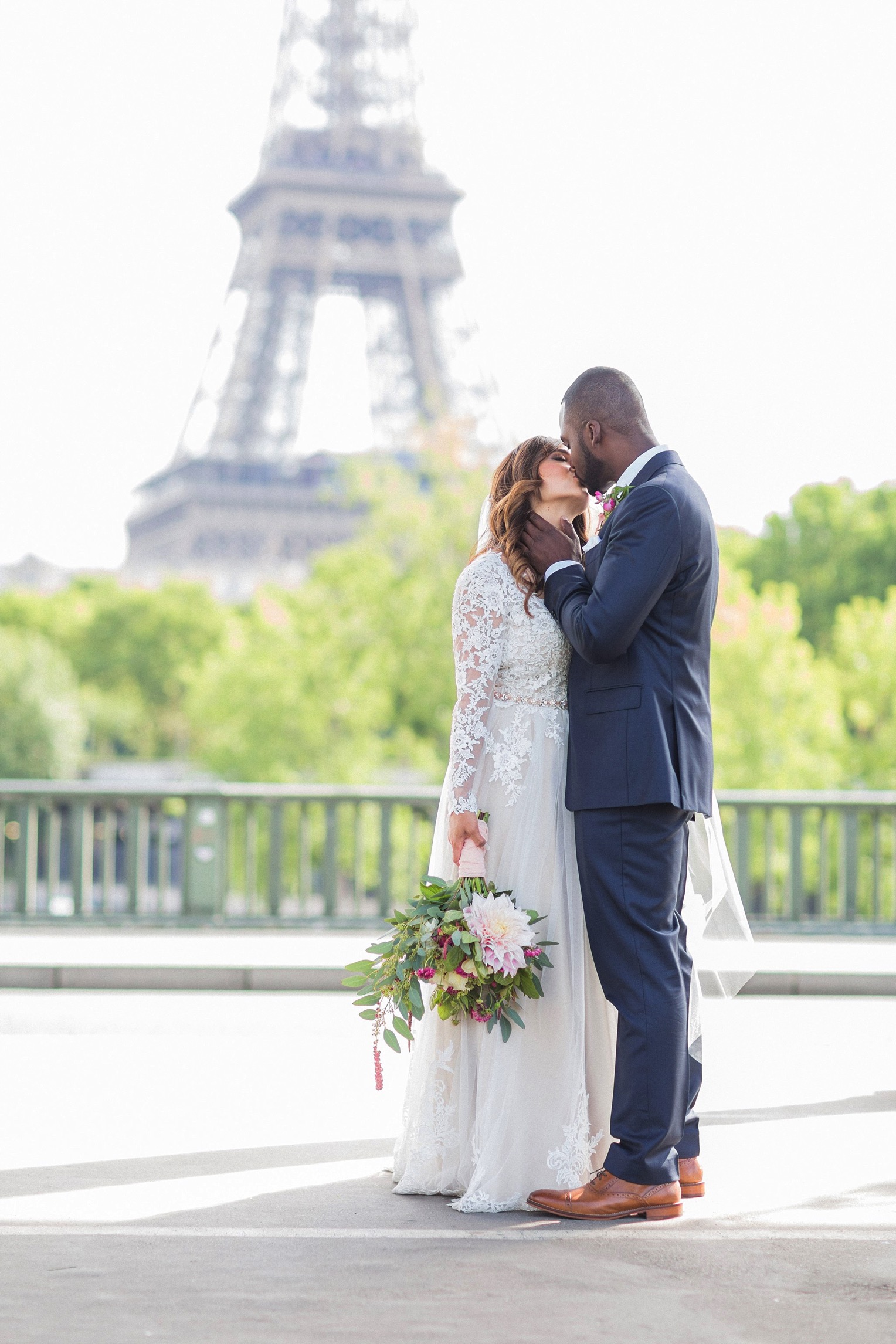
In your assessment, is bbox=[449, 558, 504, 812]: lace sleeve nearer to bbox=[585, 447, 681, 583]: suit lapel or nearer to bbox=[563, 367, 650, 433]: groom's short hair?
bbox=[585, 447, 681, 583]: suit lapel

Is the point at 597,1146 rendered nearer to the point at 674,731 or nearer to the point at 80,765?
the point at 674,731

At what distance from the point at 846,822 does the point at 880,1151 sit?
6.43m

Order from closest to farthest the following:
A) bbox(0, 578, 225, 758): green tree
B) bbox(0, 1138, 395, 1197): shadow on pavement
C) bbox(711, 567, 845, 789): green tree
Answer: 1. bbox(0, 1138, 395, 1197): shadow on pavement
2. bbox(711, 567, 845, 789): green tree
3. bbox(0, 578, 225, 758): green tree

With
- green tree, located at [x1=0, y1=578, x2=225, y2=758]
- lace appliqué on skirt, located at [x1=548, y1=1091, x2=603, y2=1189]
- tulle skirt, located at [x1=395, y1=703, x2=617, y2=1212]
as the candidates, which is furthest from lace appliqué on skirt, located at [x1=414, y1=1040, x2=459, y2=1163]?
green tree, located at [x1=0, y1=578, x2=225, y2=758]

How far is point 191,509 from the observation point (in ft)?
209

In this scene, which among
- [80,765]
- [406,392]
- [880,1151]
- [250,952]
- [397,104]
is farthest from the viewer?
[397,104]

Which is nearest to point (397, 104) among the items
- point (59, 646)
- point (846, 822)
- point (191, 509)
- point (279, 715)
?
point (191, 509)

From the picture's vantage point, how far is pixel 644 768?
4.17 metres

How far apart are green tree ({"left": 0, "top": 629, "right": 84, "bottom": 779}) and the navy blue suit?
4675 cm

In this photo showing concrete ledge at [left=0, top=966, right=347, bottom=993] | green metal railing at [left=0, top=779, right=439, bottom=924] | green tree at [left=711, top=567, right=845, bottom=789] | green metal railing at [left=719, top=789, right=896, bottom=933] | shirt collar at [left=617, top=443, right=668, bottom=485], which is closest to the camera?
shirt collar at [left=617, top=443, right=668, bottom=485]

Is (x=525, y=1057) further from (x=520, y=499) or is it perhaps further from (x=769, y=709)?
(x=769, y=709)

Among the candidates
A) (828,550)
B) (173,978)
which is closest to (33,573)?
(828,550)

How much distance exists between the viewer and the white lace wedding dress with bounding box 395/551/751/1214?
4.28m

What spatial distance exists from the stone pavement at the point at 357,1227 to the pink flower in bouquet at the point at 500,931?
611mm
